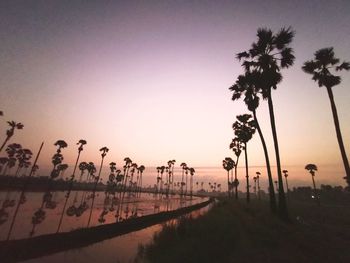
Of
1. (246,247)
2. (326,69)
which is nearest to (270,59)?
(326,69)

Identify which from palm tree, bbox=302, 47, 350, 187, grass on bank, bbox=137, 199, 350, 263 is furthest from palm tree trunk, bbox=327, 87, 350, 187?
grass on bank, bbox=137, 199, 350, 263

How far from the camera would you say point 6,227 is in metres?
22.6

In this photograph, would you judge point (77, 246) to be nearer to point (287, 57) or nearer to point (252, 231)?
point (252, 231)

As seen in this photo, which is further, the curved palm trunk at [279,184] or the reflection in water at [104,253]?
the curved palm trunk at [279,184]

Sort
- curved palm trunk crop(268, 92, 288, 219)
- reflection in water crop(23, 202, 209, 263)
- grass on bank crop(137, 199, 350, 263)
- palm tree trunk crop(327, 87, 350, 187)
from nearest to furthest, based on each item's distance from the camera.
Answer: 1. grass on bank crop(137, 199, 350, 263)
2. reflection in water crop(23, 202, 209, 263)
3. curved palm trunk crop(268, 92, 288, 219)
4. palm tree trunk crop(327, 87, 350, 187)

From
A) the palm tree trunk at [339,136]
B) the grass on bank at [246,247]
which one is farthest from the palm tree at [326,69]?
the grass on bank at [246,247]

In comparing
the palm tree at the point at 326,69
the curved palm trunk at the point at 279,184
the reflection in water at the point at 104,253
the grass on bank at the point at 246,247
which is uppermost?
the palm tree at the point at 326,69

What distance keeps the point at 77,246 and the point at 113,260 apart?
5.07 m

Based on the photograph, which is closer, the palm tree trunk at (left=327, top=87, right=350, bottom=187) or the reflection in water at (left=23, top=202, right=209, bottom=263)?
the reflection in water at (left=23, top=202, right=209, bottom=263)

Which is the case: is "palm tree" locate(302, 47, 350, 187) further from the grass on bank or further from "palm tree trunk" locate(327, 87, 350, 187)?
the grass on bank

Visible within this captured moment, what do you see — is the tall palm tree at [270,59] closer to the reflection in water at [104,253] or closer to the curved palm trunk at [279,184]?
the curved palm trunk at [279,184]

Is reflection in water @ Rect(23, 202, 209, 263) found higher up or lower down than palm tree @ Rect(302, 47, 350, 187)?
lower down

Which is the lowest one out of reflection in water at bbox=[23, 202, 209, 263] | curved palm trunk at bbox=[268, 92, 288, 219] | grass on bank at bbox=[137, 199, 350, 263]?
reflection in water at bbox=[23, 202, 209, 263]

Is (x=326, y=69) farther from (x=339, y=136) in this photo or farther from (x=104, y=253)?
(x=104, y=253)
